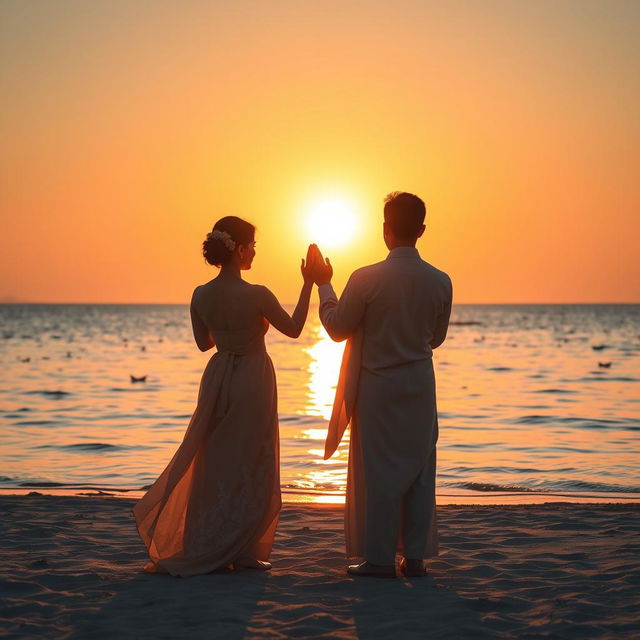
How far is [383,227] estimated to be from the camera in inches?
232

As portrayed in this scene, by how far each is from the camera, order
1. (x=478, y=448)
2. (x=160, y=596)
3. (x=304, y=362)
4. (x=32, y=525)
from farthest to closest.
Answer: (x=304, y=362) → (x=478, y=448) → (x=32, y=525) → (x=160, y=596)

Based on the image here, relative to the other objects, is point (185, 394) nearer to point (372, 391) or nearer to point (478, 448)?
point (478, 448)

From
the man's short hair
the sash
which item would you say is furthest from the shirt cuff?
the man's short hair

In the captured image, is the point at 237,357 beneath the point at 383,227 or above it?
beneath

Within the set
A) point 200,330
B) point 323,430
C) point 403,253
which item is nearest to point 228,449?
point 200,330

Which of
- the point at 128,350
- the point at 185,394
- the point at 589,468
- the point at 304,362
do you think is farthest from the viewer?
the point at 128,350

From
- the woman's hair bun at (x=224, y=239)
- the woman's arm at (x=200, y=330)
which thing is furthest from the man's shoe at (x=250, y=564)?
the woman's hair bun at (x=224, y=239)

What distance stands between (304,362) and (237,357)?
1470 inches

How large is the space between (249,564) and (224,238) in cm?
205

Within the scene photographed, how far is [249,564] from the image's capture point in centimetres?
592

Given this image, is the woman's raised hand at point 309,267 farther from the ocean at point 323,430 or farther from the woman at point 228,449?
the ocean at point 323,430

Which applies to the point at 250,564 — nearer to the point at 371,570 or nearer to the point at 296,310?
the point at 371,570

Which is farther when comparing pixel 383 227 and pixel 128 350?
pixel 128 350

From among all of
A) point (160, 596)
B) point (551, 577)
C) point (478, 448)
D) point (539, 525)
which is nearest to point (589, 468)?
point (478, 448)
